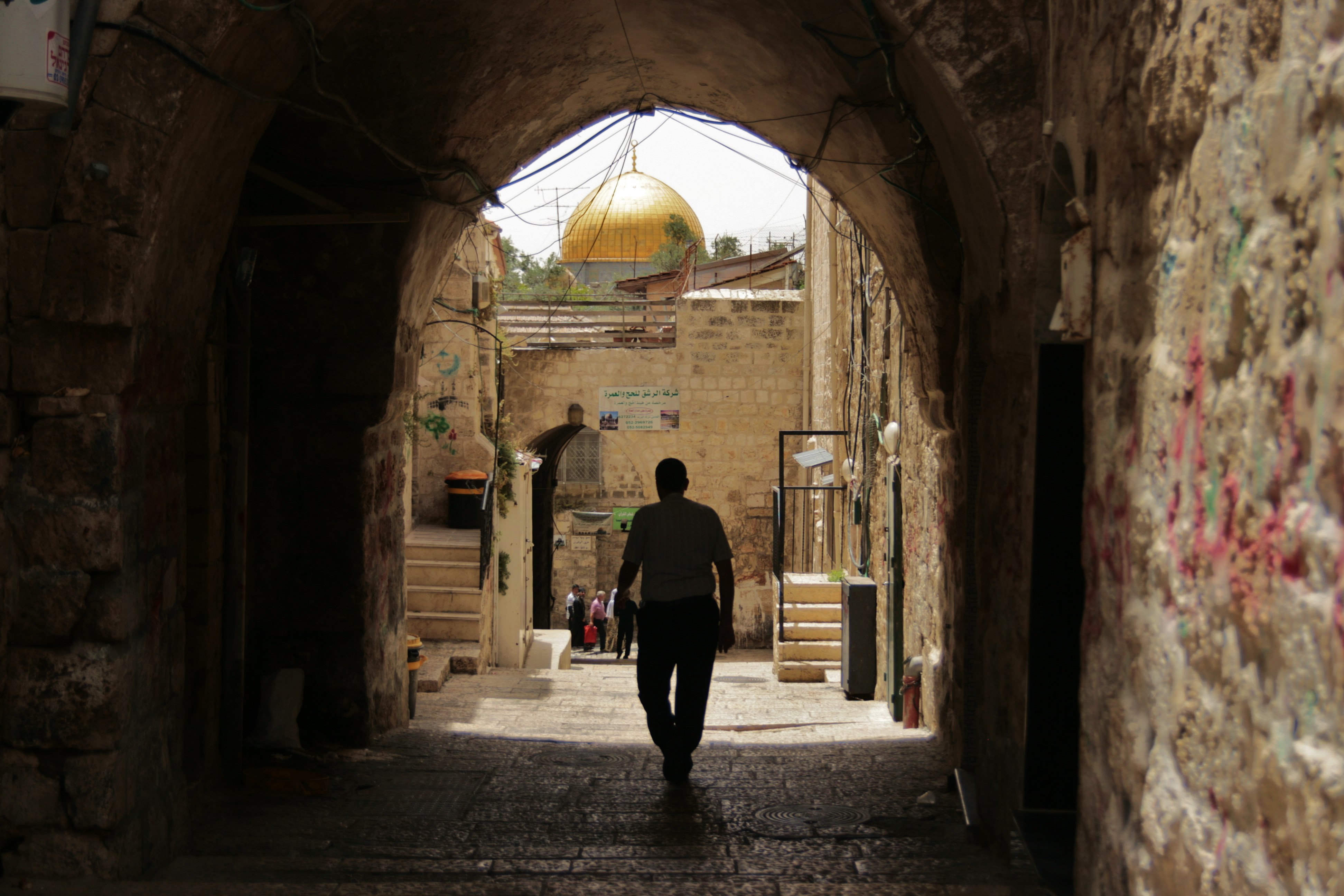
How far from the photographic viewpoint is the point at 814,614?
11.0 meters

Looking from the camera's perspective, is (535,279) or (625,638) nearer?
(625,638)

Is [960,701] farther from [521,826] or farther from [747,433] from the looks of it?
[747,433]

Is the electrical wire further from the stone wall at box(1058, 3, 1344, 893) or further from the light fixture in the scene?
the stone wall at box(1058, 3, 1344, 893)

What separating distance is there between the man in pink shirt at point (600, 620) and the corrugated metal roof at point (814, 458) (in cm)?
738

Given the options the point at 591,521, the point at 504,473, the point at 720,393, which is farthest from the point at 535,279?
the point at 504,473

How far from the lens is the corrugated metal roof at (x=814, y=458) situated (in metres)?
12.1

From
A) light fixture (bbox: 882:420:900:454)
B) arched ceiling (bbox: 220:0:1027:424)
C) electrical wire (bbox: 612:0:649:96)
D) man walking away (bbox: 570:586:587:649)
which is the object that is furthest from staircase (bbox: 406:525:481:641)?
man walking away (bbox: 570:586:587:649)

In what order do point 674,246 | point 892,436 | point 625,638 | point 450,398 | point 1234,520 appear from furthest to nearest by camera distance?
point 674,246 < point 625,638 < point 450,398 < point 892,436 < point 1234,520

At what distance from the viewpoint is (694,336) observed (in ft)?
60.2

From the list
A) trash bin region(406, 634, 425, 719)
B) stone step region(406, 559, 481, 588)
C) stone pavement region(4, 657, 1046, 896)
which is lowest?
stone pavement region(4, 657, 1046, 896)

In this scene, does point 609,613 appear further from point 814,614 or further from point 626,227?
point 626,227

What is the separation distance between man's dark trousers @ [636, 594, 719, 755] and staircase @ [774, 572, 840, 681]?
6.06 meters

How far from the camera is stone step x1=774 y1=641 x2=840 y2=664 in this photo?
10742mm

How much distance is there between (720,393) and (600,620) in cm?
431
